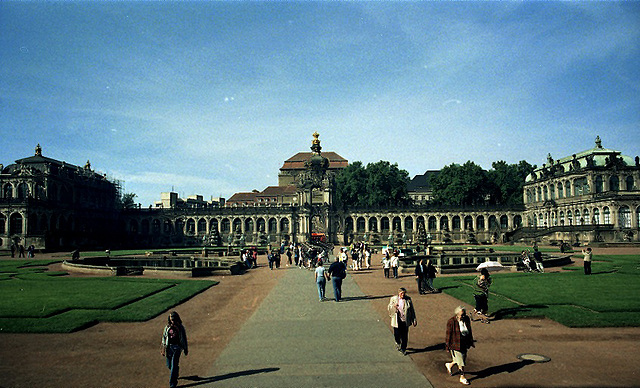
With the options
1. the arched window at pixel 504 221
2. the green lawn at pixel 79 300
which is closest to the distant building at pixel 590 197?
the arched window at pixel 504 221

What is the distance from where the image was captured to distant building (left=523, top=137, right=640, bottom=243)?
65000 millimetres

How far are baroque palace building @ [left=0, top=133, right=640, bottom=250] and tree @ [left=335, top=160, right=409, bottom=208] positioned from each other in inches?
362

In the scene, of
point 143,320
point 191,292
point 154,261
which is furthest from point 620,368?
point 154,261

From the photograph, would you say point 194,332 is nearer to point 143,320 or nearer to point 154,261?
point 143,320

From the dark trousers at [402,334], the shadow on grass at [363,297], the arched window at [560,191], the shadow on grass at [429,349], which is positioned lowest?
the shadow on grass at [429,349]

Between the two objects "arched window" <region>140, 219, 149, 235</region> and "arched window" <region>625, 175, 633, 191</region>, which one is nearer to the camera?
"arched window" <region>625, 175, 633, 191</region>

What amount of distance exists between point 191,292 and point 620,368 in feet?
59.5

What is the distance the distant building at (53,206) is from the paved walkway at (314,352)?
64.4m

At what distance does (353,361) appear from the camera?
35.6 feet

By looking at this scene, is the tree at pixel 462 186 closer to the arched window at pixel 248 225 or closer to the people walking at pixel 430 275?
the arched window at pixel 248 225

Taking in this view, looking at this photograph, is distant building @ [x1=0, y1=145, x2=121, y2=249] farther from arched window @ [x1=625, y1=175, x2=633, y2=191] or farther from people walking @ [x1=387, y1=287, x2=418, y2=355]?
arched window @ [x1=625, y1=175, x2=633, y2=191]

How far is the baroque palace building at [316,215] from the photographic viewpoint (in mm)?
69188

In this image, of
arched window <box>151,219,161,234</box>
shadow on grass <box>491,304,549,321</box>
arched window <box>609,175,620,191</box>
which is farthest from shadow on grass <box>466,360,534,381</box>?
arched window <box>151,219,161,234</box>

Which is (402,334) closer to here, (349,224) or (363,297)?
(363,297)
